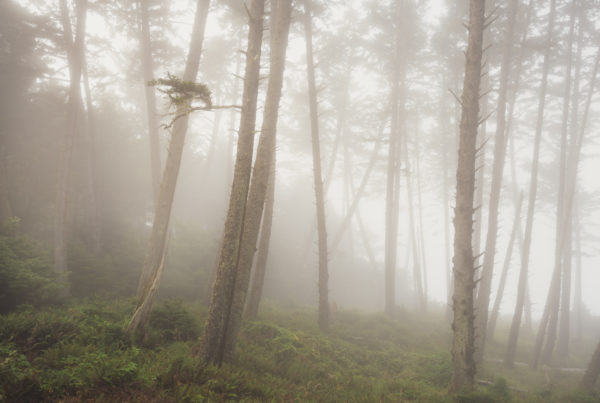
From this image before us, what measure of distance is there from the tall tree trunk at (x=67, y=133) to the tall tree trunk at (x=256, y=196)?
7.54 metres

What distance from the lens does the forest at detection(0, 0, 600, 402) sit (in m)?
5.52

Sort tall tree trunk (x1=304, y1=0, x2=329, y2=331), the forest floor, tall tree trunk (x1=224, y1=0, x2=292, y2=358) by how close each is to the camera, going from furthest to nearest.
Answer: tall tree trunk (x1=304, y1=0, x2=329, y2=331) → tall tree trunk (x1=224, y1=0, x2=292, y2=358) → the forest floor

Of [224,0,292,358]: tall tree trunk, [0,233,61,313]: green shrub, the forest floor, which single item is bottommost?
the forest floor

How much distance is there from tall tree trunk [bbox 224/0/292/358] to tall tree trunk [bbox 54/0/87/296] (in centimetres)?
754

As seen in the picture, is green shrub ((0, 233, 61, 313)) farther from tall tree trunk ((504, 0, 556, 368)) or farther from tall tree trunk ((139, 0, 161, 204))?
tall tree trunk ((504, 0, 556, 368))

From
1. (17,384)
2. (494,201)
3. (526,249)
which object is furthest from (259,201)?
(526,249)

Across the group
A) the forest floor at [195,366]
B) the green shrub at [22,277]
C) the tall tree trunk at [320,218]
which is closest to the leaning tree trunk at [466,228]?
the forest floor at [195,366]

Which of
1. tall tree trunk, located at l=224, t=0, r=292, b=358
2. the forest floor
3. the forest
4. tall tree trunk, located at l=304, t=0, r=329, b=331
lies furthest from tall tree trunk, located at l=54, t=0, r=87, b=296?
tall tree trunk, located at l=304, t=0, r=329, b=331

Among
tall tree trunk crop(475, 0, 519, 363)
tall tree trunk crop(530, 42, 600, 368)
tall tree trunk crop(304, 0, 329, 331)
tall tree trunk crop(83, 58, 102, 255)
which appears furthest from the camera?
tall tree trunk crop(530, 42, 600, 368)

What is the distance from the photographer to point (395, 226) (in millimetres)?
16266

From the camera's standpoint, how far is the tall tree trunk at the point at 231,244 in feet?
17.8

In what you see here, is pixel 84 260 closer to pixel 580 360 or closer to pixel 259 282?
pixel 259 282

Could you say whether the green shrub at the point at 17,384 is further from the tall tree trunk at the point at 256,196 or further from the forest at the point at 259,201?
the tall tree trunk at the point at 256,196

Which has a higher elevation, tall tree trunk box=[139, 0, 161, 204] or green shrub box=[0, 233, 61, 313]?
tall tree trunk box=[139, 0, 161, 204]
